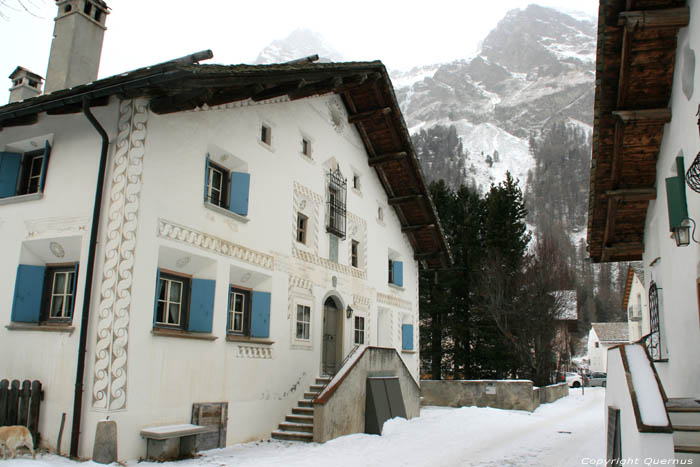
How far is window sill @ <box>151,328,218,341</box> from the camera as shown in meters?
9.38

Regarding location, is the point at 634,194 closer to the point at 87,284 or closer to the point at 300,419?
the point at 300,419

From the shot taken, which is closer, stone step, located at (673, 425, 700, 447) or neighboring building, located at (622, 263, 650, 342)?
stone step, located at (673, 425, 700, 447)

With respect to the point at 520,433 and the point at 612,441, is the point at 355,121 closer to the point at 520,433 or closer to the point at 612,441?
the point at 520,433

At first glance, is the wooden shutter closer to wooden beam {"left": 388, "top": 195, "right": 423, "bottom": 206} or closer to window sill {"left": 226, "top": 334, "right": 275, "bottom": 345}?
window sill {"left": 226, "top": 334, "right": 275, "bottom": 345}

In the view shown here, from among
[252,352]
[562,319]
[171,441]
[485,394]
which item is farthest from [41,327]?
[562,319]

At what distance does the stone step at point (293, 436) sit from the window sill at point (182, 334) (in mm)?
2765

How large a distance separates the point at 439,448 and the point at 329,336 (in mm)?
4553

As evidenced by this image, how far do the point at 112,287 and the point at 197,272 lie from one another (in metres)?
2.02

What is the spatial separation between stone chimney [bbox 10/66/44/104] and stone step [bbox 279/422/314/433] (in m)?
9.61

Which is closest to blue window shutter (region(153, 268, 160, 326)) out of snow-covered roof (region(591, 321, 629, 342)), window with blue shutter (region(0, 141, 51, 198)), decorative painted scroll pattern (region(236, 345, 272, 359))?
decorative painted scroll pattern (region(236, 345, 272, 359))

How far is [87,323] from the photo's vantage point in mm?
8719

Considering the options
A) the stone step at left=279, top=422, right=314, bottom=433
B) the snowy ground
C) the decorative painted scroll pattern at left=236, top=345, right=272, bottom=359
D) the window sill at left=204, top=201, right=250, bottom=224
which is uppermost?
the window sill at left=204, top=201, right=250, bottom=224

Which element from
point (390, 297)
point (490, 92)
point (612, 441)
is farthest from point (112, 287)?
point (490, 92)

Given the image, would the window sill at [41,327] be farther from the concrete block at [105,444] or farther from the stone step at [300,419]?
the stone step at [300,419]
